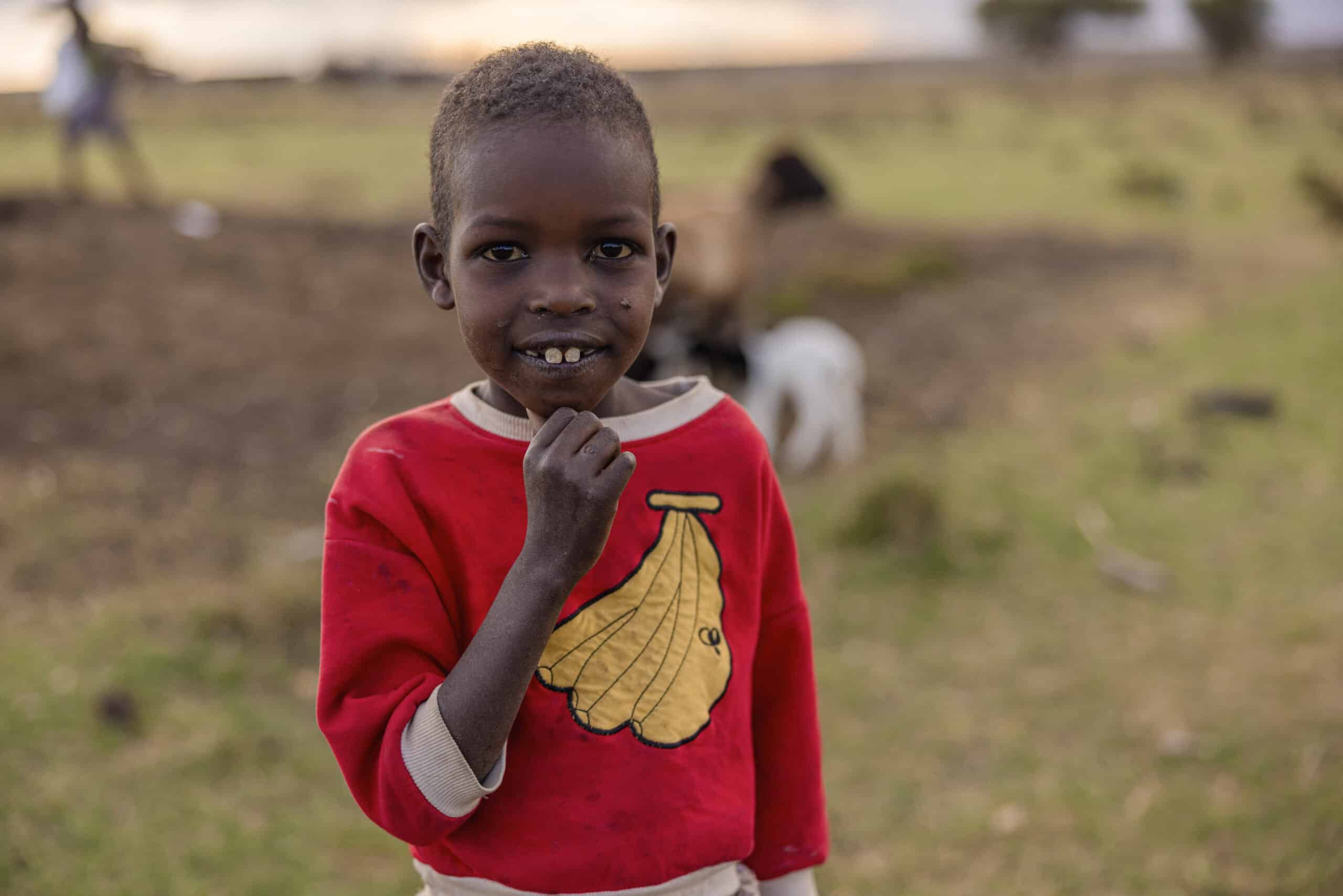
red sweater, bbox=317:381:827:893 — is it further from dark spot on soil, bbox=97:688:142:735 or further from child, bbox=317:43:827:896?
dark spot on soil, bbox=97:688:142:735

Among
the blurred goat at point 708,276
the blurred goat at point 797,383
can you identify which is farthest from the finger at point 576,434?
the blurred goat at point 797,383

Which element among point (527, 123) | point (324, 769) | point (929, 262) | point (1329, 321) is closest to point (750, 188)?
point (929, 262)

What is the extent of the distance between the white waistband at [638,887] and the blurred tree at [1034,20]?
149 ft

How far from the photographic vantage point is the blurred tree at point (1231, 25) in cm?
3469

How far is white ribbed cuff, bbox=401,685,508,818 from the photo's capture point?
0.99 meters

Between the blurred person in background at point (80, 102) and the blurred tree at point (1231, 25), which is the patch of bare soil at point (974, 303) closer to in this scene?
the blurred person in background at point (80, 102)

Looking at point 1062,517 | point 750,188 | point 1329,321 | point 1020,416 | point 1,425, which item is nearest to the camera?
point 1062,517

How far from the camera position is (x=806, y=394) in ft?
18.5

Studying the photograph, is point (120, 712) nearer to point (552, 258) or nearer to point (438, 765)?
point (438, 765)

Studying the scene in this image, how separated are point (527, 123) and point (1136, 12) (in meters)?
43.8

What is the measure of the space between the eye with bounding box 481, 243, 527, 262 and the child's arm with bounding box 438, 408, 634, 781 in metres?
0.16

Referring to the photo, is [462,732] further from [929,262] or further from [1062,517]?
[929,262]

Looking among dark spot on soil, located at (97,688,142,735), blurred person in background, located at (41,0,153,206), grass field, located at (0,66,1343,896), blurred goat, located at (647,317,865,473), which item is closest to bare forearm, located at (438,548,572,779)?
grass field, located at (0,66,1343,896)

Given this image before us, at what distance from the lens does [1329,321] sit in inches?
305
